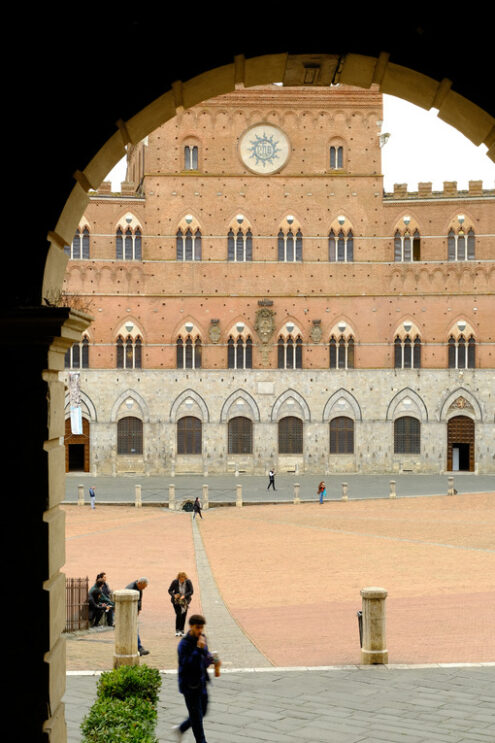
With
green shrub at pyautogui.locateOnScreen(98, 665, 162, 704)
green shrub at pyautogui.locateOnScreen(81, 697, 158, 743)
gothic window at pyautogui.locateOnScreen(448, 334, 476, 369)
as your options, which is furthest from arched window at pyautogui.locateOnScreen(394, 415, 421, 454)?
green shrub at pyautogui.locateOnScreen(81, 697, 158, 743)

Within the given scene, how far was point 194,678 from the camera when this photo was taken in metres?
7.93

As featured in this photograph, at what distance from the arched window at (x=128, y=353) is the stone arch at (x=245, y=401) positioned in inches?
177

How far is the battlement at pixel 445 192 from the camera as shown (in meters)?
43.5

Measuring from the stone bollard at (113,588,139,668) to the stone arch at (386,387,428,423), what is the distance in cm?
3263

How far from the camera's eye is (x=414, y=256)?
144ft

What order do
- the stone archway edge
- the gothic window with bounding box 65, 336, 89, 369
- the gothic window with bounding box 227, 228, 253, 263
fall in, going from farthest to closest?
the gothic window with bounding box 227, 228, 253, 263
the gothic window with bounding box 65, 336, 89, 369
the stone archway edge

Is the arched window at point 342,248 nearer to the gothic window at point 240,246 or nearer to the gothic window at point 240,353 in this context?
the gothic window at point 240,246

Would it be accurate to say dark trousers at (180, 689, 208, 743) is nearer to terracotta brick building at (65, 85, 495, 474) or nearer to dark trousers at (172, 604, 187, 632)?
dark trousers at (172, 604, 187, 632)

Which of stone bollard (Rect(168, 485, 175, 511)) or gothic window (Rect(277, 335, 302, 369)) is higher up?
gothic window (Rect(277, 335, 302, 369))

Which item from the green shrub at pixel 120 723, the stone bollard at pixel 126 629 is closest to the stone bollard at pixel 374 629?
the stone bollard at pixel 126 629

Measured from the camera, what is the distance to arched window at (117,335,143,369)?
43.3m

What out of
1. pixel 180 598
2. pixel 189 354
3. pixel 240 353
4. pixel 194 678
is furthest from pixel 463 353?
pixel 194 678

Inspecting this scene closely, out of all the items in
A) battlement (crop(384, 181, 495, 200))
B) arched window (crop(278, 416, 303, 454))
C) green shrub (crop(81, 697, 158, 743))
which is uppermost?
battlement (crop(384, 181, 495, 200))

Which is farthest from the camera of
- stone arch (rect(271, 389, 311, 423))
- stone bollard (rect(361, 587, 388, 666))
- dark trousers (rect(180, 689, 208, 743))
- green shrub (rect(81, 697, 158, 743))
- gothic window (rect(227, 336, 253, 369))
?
gothic window (rect(227, 336, 253, 369))
